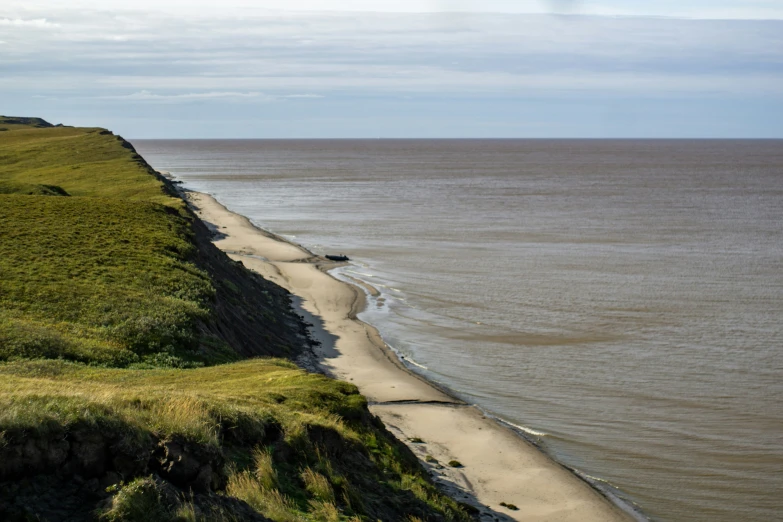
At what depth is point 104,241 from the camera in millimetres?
36281

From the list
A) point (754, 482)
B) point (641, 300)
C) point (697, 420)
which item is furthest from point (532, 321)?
point (754, 482)

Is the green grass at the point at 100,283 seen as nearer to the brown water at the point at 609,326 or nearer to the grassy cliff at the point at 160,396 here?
the grassy cliff at the point at 160,396

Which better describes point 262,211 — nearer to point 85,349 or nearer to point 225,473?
point 85,349

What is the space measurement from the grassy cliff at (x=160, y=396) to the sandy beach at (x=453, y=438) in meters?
2.15

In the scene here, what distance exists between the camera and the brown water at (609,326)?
23.8 m

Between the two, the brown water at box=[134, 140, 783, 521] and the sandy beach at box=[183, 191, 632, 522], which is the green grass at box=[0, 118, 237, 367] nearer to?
the sandy beach at box=[183, 191, 632, 522]

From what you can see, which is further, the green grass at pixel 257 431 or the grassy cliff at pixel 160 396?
the green grass at pixel 257 431

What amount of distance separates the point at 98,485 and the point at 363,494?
532cm

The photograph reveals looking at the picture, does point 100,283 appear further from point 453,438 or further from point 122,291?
point 453,438

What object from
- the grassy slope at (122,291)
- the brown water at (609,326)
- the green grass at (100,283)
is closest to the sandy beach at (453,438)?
the brown water at (609,326)

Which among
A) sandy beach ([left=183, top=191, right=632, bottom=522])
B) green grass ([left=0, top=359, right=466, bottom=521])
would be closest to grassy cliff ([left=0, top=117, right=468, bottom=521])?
green grass ([left=0, top=359, right=466, bottom=521])

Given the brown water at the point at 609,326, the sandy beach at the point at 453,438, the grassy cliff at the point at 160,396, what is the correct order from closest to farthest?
the grassy cliff at the point at 160,396
the sandy beach at the point at 453,438
the brown water at the point at 609,326

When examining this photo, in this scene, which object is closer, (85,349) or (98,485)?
(98,485)

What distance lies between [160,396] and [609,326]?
29201 mm
